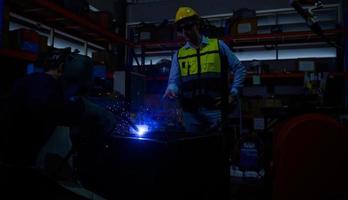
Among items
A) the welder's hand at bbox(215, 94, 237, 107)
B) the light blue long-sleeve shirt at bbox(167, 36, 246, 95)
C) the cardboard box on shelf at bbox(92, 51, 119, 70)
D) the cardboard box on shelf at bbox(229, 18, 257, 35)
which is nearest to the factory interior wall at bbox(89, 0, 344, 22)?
the cardboard box on shelf at bbox(229, 18, 257, 35)

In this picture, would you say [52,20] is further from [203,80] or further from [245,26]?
[203,80]

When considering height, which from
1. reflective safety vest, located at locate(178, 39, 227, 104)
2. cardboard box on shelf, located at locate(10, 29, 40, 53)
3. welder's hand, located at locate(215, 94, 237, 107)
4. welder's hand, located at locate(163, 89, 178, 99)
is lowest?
welder's hand, located at locate(215, 94, 237, 107)

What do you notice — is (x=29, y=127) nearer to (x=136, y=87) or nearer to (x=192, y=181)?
(x=192, y=181)

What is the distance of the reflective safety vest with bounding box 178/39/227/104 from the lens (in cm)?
202

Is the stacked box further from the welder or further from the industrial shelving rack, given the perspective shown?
the welder

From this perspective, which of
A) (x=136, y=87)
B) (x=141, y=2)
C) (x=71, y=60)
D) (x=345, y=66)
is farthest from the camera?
(x=141, y=2)

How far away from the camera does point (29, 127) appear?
1.45 metres

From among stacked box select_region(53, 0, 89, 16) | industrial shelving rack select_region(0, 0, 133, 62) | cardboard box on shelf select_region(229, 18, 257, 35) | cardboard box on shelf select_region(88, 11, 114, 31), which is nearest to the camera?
industrial shelving rack select_region(0, 0, 133, 62)

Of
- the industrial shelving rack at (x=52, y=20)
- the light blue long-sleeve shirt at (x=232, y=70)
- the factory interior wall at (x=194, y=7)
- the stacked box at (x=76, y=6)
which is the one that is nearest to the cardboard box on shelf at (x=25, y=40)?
the industrial shelving rack at (x=52, y=20)

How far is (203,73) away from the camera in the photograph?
2.04m

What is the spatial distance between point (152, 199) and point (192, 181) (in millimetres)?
147

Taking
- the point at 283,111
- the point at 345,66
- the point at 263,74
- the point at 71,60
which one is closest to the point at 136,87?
the point at 263,74

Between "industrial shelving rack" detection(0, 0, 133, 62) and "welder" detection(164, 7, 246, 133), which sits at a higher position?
"industrial shelving rack" detection(0, 0, 133, 62)

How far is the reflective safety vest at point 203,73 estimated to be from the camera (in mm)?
2016
